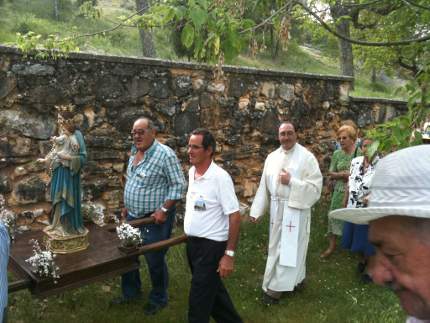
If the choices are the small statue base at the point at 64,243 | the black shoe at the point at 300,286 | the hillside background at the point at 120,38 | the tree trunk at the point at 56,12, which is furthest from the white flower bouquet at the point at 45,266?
the tree trunk at the point at 56,12

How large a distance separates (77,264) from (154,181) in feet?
3.78

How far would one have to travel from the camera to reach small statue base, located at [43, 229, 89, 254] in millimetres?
3166

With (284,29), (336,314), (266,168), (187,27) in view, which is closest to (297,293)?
(336,314)

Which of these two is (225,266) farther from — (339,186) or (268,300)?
(339,186)

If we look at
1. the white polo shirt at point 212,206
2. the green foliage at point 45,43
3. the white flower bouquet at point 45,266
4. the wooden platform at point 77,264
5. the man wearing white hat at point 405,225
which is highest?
the green foliage at point 45,43

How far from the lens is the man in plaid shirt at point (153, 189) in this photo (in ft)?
12.6

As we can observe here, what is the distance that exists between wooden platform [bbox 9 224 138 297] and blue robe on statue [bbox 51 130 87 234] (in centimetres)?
24

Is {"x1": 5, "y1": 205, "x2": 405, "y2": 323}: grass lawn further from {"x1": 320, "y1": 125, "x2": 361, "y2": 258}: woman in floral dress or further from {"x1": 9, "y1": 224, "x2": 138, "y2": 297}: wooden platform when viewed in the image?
{"x1": 9, "y1": 224, "x2": 138, "y2": 297}: wooden platform

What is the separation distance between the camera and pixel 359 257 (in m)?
5.76

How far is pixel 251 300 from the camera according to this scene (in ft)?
14.8

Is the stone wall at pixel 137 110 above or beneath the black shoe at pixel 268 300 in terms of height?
above

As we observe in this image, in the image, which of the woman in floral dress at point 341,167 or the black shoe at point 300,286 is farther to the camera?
the woman in floral dress at point 341,167

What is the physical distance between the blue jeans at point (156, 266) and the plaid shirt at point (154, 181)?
172 mm

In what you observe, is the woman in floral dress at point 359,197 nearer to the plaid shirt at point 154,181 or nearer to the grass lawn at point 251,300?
the grass lawn at point 251,300
